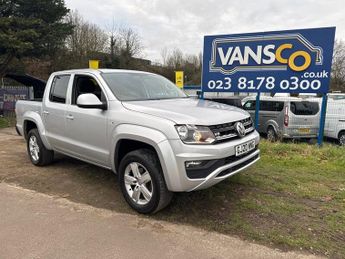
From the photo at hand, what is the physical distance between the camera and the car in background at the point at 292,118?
1085 centimetres

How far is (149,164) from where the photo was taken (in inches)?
146

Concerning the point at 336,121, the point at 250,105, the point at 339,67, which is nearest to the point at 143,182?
the point at 336,121

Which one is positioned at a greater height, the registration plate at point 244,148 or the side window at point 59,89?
the side window at point 59,89

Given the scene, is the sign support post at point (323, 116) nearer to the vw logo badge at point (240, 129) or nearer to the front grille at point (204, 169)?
the vw logo badge at point (240, 129)

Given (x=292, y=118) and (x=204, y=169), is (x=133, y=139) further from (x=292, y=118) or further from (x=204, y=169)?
(x=292, y=118)

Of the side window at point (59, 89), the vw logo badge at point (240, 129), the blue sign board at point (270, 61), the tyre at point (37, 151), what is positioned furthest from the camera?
the blue sign board at point (270, 61)

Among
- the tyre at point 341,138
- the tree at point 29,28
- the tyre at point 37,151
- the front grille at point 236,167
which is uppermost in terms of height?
the tree at point 29,28

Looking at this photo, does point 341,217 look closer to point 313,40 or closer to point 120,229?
point 120,229

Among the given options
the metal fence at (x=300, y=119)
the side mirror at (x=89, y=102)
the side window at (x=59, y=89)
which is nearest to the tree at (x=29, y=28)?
the side window at (x=59, y=89)

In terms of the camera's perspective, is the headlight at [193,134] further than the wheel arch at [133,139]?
No

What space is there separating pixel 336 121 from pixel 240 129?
8847 mm

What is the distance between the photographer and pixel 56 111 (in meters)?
5.33

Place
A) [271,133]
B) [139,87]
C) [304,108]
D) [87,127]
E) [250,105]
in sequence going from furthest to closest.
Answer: [250,105] → [271,133] → [304,108] → [139,87] → [87,127]

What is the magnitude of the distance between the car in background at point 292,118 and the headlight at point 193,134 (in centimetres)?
777
